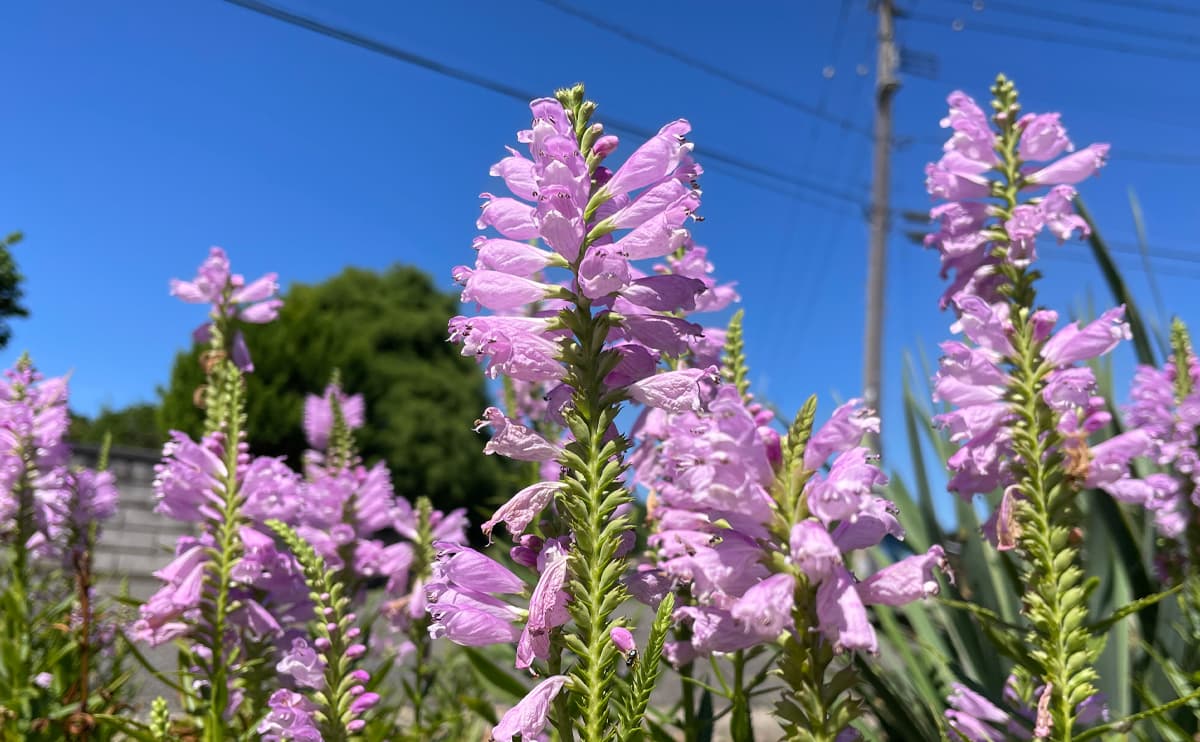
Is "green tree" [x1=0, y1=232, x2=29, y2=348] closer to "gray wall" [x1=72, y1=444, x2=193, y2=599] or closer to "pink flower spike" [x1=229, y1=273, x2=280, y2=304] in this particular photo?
"gray wall" [x1=72, y1=444, x2=193, y2=599]

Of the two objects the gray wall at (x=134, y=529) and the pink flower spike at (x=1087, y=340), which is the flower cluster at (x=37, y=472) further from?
the gray wall at (x=134, y=529)

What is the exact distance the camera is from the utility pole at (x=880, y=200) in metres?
16.5

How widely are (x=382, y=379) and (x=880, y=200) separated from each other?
1812 cm

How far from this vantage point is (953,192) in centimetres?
221

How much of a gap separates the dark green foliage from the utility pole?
27847 millimetres

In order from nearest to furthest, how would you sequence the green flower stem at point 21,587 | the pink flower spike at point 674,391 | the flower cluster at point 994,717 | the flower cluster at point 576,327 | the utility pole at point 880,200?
the flower cluster at point 576,327 → the pink flower spike at point 674,391 → the flower cluster at point 994,717 → the green flower stem at point 21,587 → the utility pole at point 880,200

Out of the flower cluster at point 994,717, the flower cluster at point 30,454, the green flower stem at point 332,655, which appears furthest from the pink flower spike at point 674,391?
the flower cluster at point 30,454

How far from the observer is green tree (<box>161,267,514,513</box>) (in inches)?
837

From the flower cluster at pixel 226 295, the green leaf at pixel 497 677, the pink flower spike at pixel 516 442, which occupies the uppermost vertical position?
the flower cluster at pixel 226 295

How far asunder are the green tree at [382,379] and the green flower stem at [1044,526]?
700 inches

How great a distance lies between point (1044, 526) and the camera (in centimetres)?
163

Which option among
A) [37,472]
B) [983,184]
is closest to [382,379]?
[37,472]

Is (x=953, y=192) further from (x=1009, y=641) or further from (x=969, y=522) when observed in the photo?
(x=969, y=522)

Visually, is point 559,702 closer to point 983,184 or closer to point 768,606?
point 768,606
